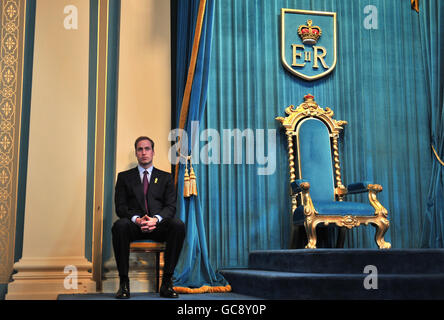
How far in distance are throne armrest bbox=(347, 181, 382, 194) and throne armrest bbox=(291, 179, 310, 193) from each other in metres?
0.51

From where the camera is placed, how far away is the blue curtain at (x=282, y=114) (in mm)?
5383

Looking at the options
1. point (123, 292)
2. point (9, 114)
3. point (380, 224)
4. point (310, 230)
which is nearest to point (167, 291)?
point (123, 292)

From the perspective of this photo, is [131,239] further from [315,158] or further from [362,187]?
[362,187]

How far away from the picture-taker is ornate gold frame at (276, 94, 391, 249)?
491cm

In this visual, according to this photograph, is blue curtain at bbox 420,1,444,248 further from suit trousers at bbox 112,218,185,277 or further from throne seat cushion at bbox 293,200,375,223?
suit trousers at bbox 112,218,185,277

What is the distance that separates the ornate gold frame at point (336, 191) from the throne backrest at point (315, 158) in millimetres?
62

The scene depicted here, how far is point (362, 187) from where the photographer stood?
5156mm

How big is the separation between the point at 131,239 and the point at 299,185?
1566 mm

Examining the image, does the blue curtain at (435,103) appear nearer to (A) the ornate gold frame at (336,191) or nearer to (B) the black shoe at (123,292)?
(A) the ornate gold frame at (336,191)

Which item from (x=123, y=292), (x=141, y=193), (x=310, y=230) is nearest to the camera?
(x=123, y=292)

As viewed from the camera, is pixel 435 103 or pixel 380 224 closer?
pixel 380 224

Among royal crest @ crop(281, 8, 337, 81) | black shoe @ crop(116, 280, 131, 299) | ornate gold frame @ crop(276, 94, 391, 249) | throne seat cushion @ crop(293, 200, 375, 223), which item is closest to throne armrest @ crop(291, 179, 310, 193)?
ornate gold frame @ crop(276, 94, 391, 249)

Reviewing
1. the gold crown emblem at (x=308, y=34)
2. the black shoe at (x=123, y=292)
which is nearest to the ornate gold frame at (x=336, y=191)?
the gold crown emblem at (x=308, y=34)

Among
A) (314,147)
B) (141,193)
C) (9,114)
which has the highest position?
(9,114)
